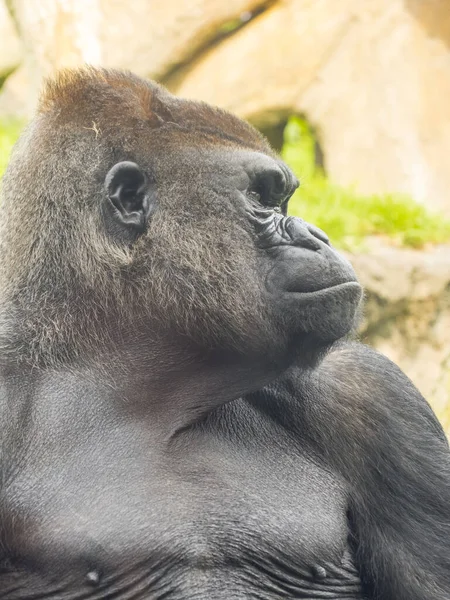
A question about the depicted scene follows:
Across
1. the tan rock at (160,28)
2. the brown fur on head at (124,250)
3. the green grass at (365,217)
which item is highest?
the brown fur on head at (124,250)

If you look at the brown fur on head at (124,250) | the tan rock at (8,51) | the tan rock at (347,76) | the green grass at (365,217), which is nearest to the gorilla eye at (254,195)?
the brown fur on head at (124,250)

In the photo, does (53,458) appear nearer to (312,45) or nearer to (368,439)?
(368,439)

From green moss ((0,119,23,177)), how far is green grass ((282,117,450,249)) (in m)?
2.83

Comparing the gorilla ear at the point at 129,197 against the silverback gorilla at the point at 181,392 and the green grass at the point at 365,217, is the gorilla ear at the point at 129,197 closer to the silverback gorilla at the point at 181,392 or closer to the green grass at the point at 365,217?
the silverback gorilla at the point at 181,392

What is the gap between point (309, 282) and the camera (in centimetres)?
332

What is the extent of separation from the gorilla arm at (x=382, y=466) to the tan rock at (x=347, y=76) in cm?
824

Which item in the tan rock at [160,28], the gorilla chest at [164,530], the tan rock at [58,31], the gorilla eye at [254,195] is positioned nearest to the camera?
the gorilla chest at [164,530]

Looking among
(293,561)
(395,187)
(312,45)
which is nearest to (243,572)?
(293,561)

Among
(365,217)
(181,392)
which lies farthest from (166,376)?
(365,217)

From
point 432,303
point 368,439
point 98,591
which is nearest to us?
point 98,591

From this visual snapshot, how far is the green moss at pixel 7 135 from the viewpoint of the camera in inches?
386

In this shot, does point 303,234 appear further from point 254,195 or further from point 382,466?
point 382,466

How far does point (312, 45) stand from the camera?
12.1 meters

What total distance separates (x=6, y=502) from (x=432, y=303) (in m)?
6.28
